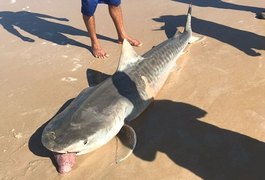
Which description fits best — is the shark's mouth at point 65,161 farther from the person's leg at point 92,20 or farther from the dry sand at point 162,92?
the person's leg at point 92,20

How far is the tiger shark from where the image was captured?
3855 millimetres

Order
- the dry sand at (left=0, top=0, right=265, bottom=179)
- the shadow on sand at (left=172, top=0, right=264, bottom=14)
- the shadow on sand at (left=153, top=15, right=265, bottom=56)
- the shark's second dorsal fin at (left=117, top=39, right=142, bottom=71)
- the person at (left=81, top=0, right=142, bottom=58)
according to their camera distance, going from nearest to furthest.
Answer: the dry sand at (left=0, top=0, right=265, bottom=179) < the shark's second dorsal fin at (left=117, top=39, right=142, bottom=71) < the shadow on sand at (left=153, top=15, right=265, bottom=56) < the person at (left=81, top=0, right=142, bottom=58) < the shadow on sand at (left=172, top=0, right=264, bottom=14)

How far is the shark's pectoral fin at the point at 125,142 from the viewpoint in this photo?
4.08 m

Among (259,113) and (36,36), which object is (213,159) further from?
(36,36)

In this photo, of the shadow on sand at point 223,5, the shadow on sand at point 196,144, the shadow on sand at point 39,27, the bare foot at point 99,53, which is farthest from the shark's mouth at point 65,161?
the shadow on sand at point 223,5

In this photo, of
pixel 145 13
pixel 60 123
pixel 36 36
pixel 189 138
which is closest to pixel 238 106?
pixel 189 138

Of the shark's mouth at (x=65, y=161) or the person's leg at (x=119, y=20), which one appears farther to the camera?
the person's leg at (x=119, y=20)

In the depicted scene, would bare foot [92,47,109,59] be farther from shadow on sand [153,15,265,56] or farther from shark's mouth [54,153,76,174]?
shark's mouth [54,153,76,174]

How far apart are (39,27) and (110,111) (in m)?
4.49

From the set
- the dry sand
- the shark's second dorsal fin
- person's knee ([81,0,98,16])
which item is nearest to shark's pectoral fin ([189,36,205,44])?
the dry sand

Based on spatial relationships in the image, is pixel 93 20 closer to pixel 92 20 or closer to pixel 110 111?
pixel 92 20

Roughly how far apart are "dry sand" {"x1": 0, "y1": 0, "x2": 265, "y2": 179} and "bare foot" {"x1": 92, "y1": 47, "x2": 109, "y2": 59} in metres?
0.12

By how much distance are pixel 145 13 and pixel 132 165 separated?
461 centimetres

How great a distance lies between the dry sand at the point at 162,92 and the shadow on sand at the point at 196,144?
0.4 inches
